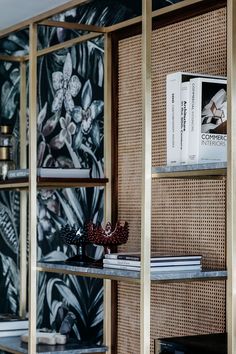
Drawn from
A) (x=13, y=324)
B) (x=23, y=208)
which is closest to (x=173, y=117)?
(x=13, y=324)

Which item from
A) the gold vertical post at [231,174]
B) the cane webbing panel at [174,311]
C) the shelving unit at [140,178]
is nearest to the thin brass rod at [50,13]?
the shelving unit at [140,178]

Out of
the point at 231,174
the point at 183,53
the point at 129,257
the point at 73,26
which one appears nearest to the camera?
the point at 231,174

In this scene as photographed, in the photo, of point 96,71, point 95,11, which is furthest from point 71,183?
point 95,11

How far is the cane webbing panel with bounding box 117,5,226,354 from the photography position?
319 cm

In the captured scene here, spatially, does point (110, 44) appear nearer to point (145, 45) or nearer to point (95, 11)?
point (95, 11)

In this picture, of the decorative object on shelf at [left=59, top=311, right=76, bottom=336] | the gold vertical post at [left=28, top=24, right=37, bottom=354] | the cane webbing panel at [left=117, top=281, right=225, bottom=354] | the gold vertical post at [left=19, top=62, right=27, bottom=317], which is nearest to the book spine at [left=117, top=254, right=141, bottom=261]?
the cane webbing panel at [left=117, top=281, right=225, bottom=354]

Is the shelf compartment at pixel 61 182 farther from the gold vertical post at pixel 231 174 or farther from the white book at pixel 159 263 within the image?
the gold vertical post at pixel 231 174

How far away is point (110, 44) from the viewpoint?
151 inches

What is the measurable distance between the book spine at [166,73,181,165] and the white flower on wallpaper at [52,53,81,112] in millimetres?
1231

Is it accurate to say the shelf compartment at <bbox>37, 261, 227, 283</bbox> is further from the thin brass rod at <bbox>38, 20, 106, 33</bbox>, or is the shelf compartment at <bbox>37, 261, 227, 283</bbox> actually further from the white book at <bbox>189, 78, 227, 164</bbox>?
the thin brass rod at <bbox>38, 20, 106, 33</bbox>

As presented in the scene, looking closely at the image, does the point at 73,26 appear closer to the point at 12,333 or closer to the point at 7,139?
the point at 7,139

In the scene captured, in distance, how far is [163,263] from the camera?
2.88 meters

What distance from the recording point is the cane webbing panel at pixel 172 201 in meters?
3.19

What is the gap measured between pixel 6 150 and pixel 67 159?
0.29 m
